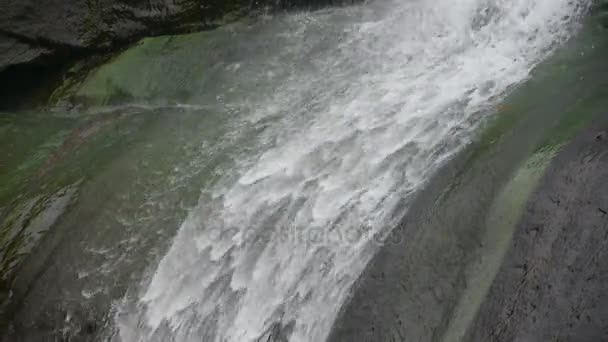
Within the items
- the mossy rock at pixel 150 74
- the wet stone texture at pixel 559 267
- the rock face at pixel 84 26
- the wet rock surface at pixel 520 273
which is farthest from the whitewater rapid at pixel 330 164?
the rock face at pixel 84 26

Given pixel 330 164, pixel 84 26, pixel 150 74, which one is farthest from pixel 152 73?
pixel 330 164

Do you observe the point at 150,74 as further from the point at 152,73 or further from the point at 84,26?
the point at 84,26

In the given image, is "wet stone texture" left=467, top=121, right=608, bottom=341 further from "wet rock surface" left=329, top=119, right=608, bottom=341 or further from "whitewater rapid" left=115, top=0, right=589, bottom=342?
"whitewater rapid" left=115, top=0, right=589, bottom=342

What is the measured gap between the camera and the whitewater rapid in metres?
3.66

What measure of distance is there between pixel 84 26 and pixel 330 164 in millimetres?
3880

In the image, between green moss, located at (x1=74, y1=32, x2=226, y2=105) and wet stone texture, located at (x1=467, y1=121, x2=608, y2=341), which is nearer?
wet stone texture, located at (x1=467, y1=121, x2=608, y2=341)

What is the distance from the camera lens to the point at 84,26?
21.4 feet

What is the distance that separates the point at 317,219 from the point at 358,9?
340 centimetres

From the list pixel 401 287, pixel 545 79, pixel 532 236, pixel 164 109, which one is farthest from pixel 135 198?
pixel 545 79

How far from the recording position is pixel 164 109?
5590mm

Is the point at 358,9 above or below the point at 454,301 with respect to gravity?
above

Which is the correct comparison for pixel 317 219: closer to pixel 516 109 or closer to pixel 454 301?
pixel 454 301

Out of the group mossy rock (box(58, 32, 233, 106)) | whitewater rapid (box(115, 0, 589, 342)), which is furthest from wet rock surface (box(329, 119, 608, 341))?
mossy rock (box(58, 32, 233, 106))

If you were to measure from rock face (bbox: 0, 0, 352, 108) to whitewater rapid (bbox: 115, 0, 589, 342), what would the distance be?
3.47 feet
